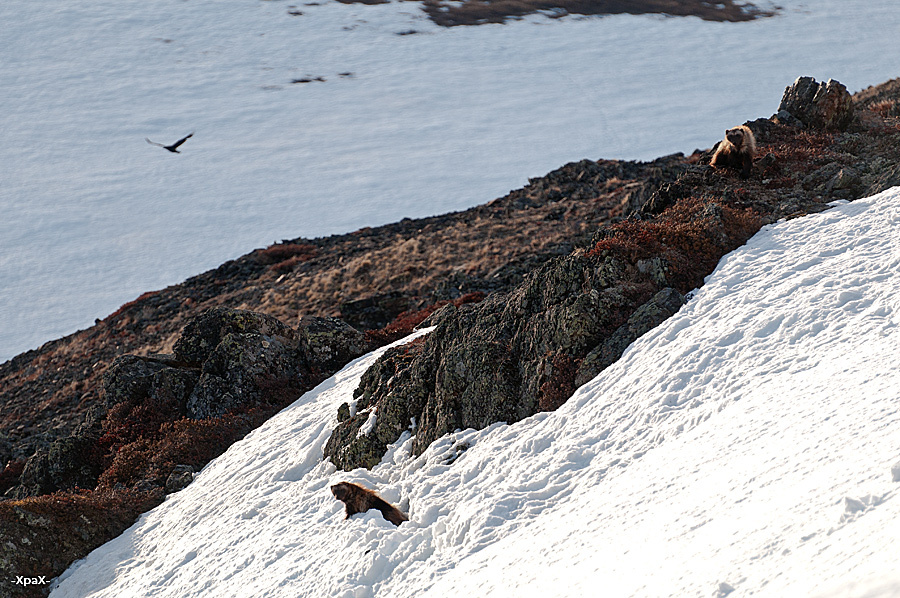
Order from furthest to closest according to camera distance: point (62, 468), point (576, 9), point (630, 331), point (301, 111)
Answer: point (576, 9)
point (301, 111)
point (62, 468)
point (630, 331)

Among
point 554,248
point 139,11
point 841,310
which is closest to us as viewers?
point 841,310

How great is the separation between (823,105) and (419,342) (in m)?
13.2

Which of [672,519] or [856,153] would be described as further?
[856,153]

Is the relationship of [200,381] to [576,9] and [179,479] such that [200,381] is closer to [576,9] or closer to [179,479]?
[179,479]

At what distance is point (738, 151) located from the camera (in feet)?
55.1

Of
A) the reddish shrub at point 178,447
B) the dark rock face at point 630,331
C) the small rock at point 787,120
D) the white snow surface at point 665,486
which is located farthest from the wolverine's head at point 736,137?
the reddish shrub at point 178,447

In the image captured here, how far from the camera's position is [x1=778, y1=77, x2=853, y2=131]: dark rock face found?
63.5ft

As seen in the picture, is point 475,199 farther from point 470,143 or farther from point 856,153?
point 856,153

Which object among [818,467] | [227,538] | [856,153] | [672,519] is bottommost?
[227,538]

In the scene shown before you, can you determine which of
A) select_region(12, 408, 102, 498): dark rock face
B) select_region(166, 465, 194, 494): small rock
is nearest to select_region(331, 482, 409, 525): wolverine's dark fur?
select_region(166, 465, 194, 494): small rock

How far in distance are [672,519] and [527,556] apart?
6.46ft

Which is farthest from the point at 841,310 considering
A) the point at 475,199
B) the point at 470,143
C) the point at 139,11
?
the point at 139,11

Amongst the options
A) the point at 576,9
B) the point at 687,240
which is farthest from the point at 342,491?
the point at 576,9

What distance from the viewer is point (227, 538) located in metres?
13.4
